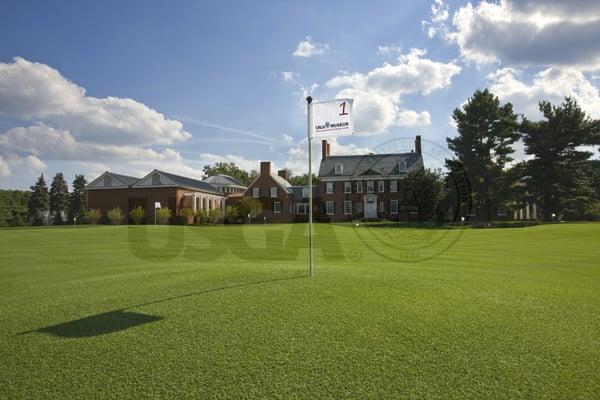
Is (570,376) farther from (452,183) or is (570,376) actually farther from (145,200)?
(145,200)

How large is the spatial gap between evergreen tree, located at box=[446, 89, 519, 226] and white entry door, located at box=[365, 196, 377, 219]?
14394 millimetres

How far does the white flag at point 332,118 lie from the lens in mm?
9727

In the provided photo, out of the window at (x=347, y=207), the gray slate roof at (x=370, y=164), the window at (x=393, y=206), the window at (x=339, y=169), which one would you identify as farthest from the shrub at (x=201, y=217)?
the window at (x=393, y=206)

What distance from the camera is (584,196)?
164ft

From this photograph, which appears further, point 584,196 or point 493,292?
point 584,196

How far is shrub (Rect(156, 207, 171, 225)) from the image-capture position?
49719 mm

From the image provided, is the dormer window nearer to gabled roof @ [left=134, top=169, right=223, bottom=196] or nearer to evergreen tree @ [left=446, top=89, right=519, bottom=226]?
evergreen tree @ [left=446, top=89, right=519, bottom=226]

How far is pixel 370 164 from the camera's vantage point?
209ft

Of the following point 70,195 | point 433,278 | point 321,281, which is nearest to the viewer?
point 321,281

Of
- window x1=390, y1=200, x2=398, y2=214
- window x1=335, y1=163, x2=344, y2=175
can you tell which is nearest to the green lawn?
window x1=390, y1=200, x2=398, y2=214

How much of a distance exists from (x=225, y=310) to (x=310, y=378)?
2672mm

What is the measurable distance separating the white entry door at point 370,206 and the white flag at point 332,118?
5208 centimetres

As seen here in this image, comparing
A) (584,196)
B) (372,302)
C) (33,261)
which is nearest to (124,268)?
(33,261)

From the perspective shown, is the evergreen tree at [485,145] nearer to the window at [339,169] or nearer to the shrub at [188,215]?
the window at [339,169]
